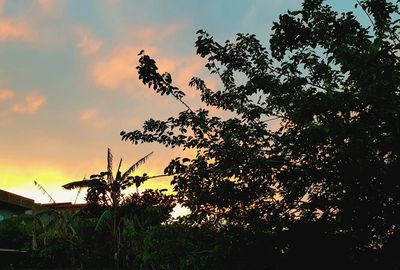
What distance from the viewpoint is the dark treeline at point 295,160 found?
5773 mm

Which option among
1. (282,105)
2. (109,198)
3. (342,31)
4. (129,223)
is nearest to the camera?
(342,31)

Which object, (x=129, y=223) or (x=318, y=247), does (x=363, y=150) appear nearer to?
(x=318, y=247)

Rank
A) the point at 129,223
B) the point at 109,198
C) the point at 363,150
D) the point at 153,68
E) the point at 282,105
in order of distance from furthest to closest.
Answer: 1. the point at 109,198
2. the point at 129,223
3. the point at 282,105
4. the point at 153,68
5. the point at 363,150

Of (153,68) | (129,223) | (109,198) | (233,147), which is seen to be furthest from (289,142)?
(109,198)

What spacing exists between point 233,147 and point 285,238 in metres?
1.75

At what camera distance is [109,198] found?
19969 millimetres

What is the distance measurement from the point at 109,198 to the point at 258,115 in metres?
12.9

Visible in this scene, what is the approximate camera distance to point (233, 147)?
7.95 m

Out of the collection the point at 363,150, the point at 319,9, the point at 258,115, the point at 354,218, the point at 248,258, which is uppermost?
the point at 319,9

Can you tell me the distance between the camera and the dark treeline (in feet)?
18.9

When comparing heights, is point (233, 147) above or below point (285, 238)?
above

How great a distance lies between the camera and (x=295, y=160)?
735 centimetres

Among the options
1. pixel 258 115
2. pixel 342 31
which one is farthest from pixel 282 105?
pixel 342 31

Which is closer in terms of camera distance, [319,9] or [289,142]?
[289,142]
